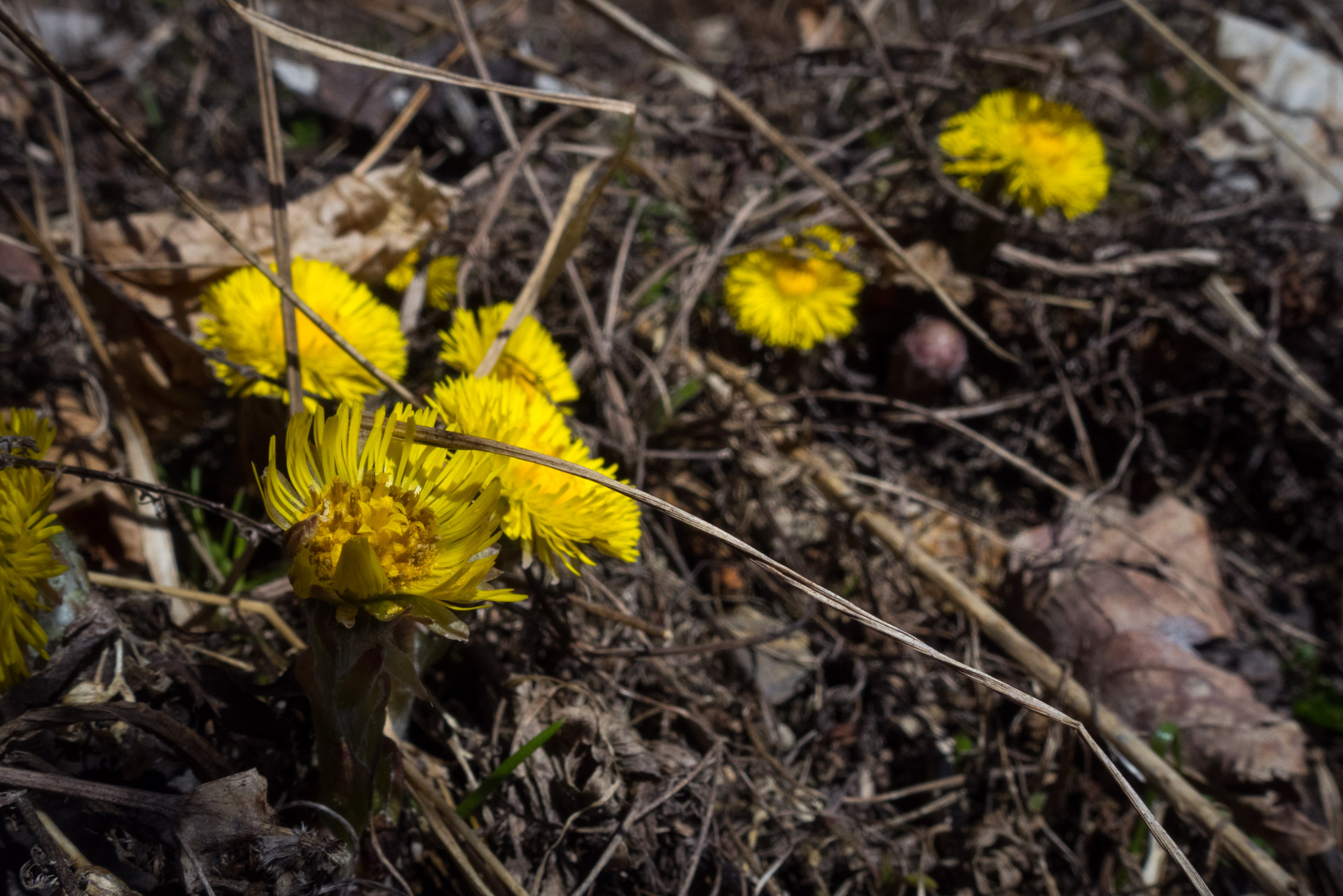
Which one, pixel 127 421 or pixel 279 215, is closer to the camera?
pixel 279 215

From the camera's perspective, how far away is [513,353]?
4.54 feet

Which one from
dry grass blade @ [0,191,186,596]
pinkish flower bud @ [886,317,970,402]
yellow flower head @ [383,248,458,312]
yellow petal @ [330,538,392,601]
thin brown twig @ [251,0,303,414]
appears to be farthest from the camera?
pinkish flower bud @ [886,317,970,402]

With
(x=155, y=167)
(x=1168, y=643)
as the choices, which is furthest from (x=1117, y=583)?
(x=155, y=167)

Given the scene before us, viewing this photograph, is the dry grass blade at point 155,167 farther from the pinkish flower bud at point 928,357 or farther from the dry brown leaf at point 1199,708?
the dry brown leaf at point 1199,708

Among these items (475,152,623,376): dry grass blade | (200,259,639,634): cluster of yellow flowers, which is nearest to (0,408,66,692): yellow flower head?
(200,259,639,634): cluster of yellow flowers

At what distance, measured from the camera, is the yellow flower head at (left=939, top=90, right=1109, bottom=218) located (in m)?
1.82

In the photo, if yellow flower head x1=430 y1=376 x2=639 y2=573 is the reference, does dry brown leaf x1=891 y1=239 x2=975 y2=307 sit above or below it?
above

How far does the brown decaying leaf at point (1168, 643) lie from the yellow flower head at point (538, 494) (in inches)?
44.2

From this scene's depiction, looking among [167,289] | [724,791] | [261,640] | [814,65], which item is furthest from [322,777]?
[814,65]

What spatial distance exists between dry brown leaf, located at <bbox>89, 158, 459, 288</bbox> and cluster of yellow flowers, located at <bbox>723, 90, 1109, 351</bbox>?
733 millimetres

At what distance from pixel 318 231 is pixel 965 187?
4.95ft

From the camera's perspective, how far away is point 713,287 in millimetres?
2033

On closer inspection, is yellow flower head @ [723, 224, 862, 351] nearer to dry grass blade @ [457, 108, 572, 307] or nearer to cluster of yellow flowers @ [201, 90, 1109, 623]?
cluster of yellow flowers @ [201, 90, 1109, 623]

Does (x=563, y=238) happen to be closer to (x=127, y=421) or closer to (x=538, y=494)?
(x=538, y=494)
